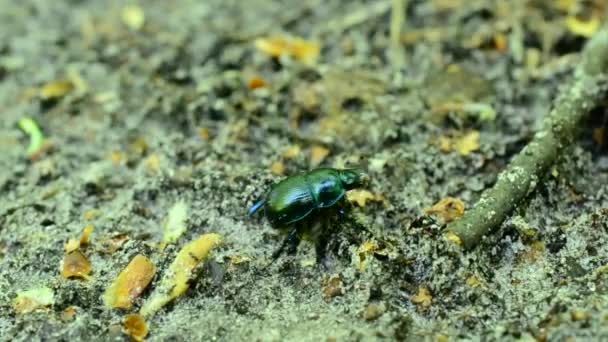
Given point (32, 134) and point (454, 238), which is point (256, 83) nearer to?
point (32, 134)

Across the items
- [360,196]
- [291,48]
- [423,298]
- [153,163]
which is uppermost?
[291,48]

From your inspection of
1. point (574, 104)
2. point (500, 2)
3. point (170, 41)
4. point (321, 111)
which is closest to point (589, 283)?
point (574, 104)

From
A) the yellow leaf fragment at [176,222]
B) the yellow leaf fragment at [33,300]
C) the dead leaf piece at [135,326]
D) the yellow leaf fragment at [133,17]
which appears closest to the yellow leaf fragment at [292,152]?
the yellow leaf fragment at [176,222]

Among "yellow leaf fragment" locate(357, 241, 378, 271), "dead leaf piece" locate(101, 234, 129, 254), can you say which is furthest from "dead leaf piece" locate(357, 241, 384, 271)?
"dead leaf piece" locate(101, 234, 129, 254)

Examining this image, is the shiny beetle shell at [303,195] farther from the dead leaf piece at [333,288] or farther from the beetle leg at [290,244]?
the dead leaf piece at [333,288]

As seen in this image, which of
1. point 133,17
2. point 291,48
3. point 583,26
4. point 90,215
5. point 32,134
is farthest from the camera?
point 133,17

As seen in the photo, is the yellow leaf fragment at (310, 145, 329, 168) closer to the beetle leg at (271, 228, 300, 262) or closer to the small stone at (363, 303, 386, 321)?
the beetle leg at (271, 228, 300, 262)

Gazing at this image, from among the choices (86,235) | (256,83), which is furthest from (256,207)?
(256,83)
